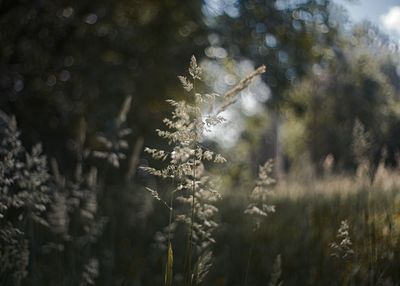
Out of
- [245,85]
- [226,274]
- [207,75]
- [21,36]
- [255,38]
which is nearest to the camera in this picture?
Answer: [245,85]

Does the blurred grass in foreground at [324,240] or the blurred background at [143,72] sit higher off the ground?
the blurred background at [143,72]

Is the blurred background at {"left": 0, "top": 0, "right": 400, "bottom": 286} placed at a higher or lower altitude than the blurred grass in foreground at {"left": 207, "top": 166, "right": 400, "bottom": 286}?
higher

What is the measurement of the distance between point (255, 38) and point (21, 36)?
3.47 metres

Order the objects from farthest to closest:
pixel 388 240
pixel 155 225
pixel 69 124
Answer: pixel 69 124 → pixel 155 225 → pixel 388 240

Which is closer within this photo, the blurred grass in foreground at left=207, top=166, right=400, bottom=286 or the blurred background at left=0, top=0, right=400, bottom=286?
the blurred grass in foreground at left=207, top=166, right=400, bottom=286

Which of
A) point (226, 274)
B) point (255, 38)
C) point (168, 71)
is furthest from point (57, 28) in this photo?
point (226, 274)

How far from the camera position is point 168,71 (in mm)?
7562

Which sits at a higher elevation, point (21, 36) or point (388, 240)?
point (21, 36)

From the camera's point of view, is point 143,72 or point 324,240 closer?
point 324,240

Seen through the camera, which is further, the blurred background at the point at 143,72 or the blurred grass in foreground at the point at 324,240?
the blurred background at the point at 143,72

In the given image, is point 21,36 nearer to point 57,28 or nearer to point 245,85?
point 57,28

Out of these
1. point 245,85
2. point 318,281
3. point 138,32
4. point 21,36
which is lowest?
point 318,281

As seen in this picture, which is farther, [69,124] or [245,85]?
[69,124]

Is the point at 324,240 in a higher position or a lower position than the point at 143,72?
lower
